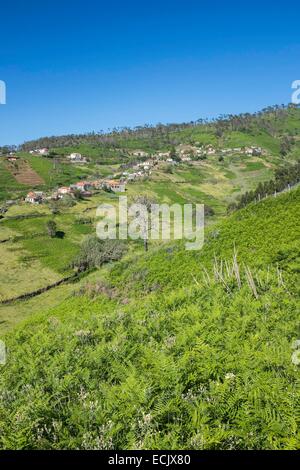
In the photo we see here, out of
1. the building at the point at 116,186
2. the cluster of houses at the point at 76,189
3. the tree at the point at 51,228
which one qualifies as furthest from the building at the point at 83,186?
the tree at the point at 51,228

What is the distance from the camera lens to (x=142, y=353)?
39.3 feet

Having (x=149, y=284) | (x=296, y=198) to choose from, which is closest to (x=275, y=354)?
(x=149, y=284)

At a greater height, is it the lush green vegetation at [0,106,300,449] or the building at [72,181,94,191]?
the building at [72,181,94,191]

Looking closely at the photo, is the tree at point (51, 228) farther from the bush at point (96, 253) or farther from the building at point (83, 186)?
the building at point (83, 186)

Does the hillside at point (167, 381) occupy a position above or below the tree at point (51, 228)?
above

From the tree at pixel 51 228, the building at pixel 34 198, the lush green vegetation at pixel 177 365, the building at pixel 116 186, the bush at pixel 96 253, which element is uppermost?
the building at pixel 116 186

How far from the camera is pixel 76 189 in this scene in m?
126

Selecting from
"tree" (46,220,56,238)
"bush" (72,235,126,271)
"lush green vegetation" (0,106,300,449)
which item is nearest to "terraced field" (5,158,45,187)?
"tree" (46,220,56,238)

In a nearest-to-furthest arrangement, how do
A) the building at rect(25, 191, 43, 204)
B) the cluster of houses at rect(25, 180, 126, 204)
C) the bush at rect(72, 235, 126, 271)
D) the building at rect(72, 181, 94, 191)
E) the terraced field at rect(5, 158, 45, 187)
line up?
the bush at rect(72, 235, 126, 271)
the building at rect(25, 191, 43, 204)
the cluster of houses at rect(25, 180, 126, 204)
the building at rect(72, 181, 94, 191)
the terraced field at rect(5, 158, 45, 187)

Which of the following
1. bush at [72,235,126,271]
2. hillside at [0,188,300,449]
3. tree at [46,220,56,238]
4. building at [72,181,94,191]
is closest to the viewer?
hillside at [0,188,300,449]

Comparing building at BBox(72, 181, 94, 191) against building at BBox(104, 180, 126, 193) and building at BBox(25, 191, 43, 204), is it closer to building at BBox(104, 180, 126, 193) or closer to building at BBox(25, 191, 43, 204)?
building at BBox(104, 180, 126, 193)

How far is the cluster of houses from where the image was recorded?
4617 inches

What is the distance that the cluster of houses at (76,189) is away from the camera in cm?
11726

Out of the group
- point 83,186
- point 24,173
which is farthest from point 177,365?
point 24,173
